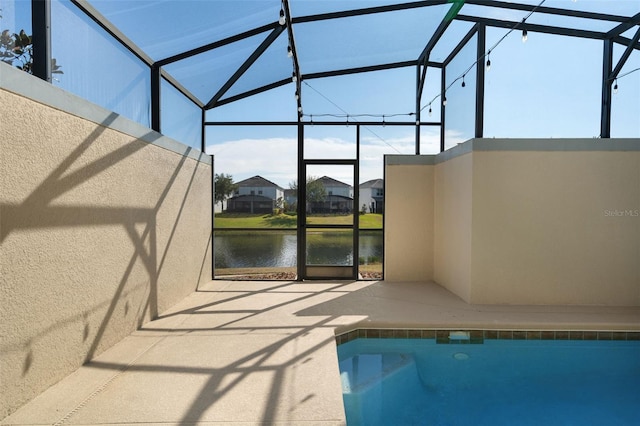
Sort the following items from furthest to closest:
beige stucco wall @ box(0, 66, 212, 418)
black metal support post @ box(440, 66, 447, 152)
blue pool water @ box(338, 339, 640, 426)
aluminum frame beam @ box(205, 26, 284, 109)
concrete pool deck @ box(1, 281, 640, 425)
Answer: black metal support post @ box(440, 66, 447, 152), aluminum frame beam @ box(205, 26, 284, 109), blue pool water @ box(338, 339, 640, 426), concrete pool deck @ box(1, 281, 640, 425), beige stucco wall @ box(0, 66, 212, 418)

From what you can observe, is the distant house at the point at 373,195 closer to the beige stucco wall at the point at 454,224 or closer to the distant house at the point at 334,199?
the distant house at the point at 334,199

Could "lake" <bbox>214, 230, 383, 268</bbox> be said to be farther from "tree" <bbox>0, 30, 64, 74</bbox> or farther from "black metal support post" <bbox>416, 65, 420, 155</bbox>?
"tree" <bbox>0, 30, 64, 74</bbox>

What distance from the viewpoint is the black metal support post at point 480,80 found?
467 centimetres

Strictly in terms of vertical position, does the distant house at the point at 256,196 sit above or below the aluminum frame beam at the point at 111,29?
below

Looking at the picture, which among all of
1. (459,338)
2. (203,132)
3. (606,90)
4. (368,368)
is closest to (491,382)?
(459,338)

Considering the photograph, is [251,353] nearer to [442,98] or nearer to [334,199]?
[334,199]

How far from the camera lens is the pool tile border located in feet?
12.8

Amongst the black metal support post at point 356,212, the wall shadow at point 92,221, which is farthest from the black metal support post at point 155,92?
the black metal support post at point 356,212

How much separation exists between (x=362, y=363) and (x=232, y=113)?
4.74 meters

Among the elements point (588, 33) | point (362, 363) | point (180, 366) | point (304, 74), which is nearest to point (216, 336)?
point (180, 366)

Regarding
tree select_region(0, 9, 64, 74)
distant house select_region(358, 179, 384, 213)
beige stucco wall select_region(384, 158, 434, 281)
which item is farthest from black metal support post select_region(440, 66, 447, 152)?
tree select_region(0, 9, 64, 74)

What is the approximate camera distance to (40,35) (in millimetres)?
2471

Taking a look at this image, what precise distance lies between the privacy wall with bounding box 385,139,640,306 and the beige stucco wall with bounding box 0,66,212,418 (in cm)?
401

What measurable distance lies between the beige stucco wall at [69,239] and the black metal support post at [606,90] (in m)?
5.95
